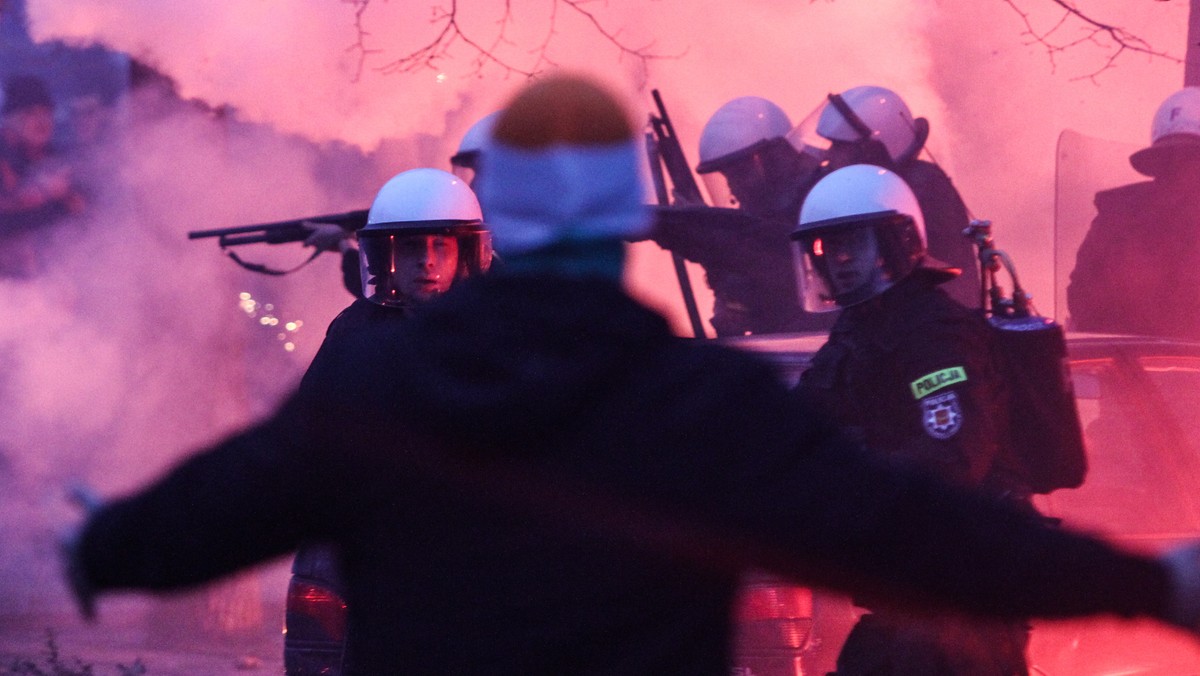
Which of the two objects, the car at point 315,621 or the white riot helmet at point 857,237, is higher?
the white riot helmet at point 857,237

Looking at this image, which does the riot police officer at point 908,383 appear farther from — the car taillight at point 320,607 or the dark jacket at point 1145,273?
the dark jacket at point 1145,273

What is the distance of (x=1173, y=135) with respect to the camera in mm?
6789

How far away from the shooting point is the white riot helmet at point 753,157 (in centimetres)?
698

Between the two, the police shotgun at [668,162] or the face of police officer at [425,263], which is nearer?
the face of police officer at [425,263]

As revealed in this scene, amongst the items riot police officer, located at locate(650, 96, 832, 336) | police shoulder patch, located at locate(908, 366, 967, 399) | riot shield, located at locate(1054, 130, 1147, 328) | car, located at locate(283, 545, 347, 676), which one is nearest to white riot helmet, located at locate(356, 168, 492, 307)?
car, located at locate(283, 545, 347, 676)

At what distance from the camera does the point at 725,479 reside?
138cm

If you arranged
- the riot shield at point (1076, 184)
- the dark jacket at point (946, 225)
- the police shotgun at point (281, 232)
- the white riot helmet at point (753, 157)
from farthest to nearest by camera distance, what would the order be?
the white riot helmet at point (753, 157)
the riot shield at point (1076, 184)
the police shotgun at point (281, 232)
the dark jacket at point (946, 225)

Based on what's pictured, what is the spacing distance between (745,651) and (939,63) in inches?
337

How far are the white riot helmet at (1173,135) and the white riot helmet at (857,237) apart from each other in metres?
3.34

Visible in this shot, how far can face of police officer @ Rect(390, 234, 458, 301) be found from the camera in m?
4.19

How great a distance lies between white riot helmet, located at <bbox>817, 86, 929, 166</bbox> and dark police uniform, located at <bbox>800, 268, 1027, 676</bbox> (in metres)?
3.59

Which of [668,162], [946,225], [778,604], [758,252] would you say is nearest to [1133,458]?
[778,604]

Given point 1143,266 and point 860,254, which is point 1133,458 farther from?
point 1143,266

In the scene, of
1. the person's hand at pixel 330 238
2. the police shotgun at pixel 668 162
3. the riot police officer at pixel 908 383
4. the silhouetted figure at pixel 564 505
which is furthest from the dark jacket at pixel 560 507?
the police shotgun at pixel 668 162
